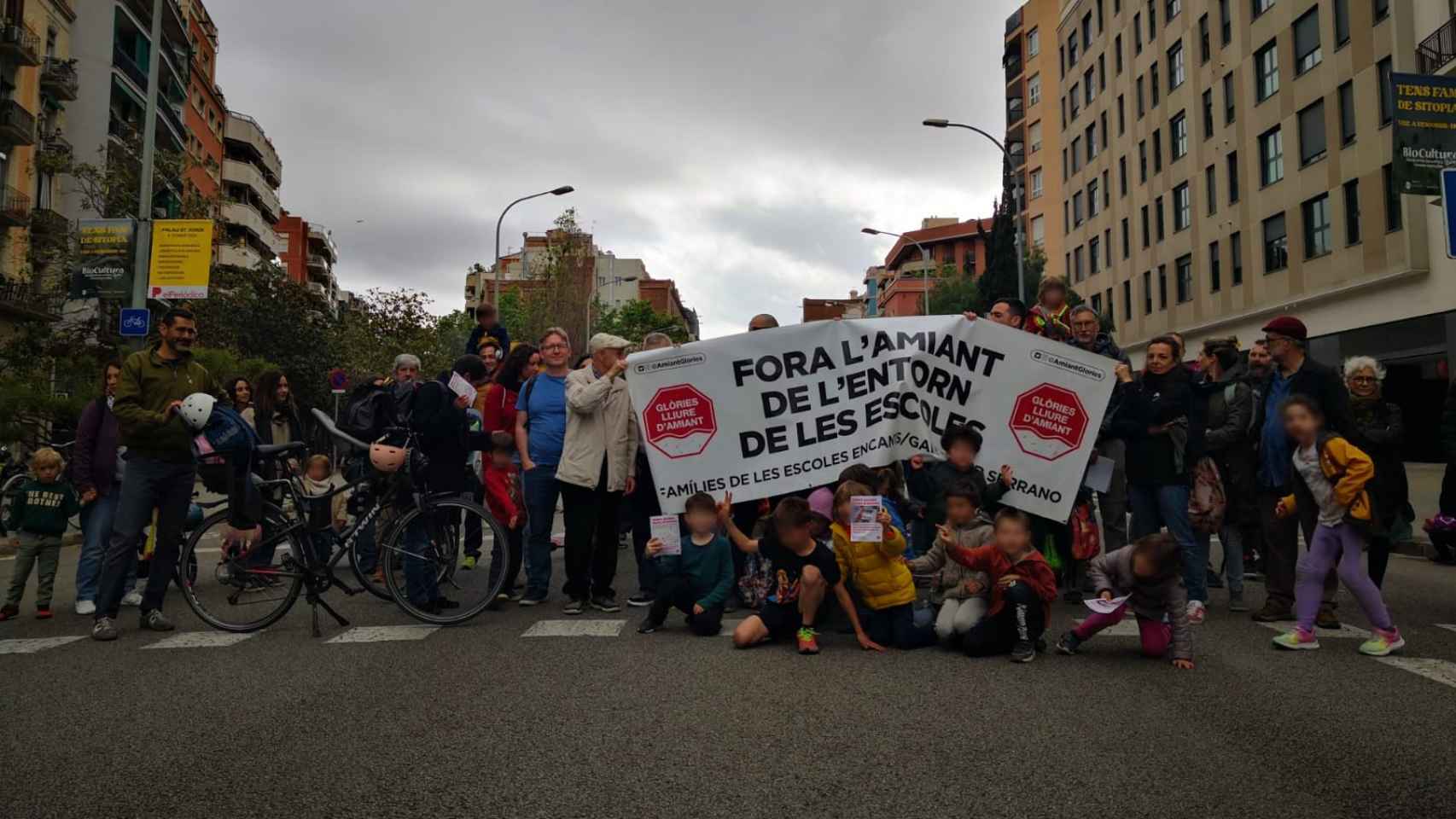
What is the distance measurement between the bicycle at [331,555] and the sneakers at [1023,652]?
130 inches

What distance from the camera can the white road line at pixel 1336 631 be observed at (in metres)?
6.75

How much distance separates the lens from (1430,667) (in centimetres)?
584

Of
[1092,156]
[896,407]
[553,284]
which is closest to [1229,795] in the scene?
[896,407]

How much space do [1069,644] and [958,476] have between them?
62.2 inches

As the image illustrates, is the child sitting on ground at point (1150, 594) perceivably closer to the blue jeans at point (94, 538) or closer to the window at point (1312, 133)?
the blue jeans at point (94, 538)

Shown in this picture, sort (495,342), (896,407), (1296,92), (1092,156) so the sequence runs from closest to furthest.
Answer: (896,407) → (495,342) → (1296,92) → (1092,156)

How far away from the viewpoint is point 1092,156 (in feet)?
172

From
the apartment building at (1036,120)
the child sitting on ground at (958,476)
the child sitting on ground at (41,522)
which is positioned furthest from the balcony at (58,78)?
the apartment building at (1036,120)

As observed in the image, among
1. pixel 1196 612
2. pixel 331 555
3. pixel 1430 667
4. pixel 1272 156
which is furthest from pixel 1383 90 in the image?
pixel 331 555

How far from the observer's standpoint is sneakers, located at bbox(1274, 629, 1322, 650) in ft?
20.6

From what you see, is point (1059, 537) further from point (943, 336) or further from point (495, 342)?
point (495, 342)

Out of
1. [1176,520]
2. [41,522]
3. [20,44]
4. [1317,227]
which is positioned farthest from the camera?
[20,44]

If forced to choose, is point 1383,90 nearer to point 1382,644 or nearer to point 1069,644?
point 1382,644

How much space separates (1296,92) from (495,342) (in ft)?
98.4
